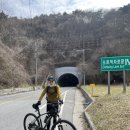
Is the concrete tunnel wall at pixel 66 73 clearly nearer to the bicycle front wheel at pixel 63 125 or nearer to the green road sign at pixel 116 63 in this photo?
the green road sign at pixel 116 63

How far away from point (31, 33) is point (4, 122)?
4473 inches

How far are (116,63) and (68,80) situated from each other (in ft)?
256

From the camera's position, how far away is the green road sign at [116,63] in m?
30.7

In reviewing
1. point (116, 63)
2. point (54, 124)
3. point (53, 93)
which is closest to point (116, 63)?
point (116, 63)

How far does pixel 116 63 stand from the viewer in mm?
31031

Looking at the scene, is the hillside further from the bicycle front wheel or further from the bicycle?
the bicycle front wheel

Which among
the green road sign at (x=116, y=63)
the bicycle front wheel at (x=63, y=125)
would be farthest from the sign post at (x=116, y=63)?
the bicycle front wheel at (x=63, y=125)

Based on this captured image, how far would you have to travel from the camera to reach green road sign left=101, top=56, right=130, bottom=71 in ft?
101

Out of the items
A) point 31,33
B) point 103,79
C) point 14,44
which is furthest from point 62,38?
point 103,79

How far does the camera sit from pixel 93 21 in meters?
137

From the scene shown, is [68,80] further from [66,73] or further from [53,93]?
[53,93]

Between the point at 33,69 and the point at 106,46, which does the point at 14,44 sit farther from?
the point at 106,46

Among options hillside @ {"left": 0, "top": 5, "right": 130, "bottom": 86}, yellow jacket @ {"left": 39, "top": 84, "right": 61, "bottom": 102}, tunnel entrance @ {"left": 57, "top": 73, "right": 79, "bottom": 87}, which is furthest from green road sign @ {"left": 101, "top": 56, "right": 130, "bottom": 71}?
tunnel entrance @ {"left": 57, "top": 73, "right": 79, "bottom": 87}

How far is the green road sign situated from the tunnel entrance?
232 ft
